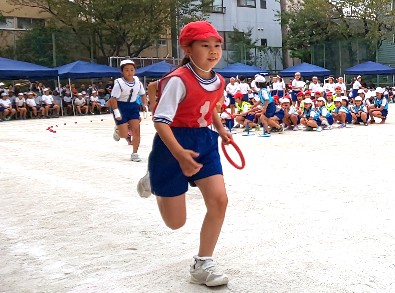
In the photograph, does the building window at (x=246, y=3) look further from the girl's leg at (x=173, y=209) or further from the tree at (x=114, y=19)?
the girl's leg at (x=173, y=209)

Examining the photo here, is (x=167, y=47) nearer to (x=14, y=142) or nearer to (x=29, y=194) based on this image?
(x=14, y=142)

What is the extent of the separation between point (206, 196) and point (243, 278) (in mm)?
613

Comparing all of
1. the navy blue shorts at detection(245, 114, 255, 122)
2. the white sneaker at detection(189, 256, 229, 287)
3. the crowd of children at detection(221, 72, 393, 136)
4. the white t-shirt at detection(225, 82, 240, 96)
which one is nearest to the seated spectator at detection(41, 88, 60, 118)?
the white t-shirt at detection(225, 82, 240, 96)

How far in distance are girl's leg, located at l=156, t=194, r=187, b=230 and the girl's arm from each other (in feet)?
0.95

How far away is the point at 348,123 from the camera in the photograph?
16.9 meters

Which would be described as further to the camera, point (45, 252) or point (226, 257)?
point (45, 252)

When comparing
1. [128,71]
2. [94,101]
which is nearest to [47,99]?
[94,101]

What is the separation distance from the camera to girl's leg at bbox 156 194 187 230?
11.8ft

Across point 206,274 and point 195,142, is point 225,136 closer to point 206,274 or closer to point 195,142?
point 195,142

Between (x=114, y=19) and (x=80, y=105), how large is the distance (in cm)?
726

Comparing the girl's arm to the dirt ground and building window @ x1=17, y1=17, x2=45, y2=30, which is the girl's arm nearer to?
the dirt ground

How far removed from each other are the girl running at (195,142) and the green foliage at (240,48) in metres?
35.1

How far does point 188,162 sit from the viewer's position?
10.8 ft

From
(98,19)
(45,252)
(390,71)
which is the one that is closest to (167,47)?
(98,19)
